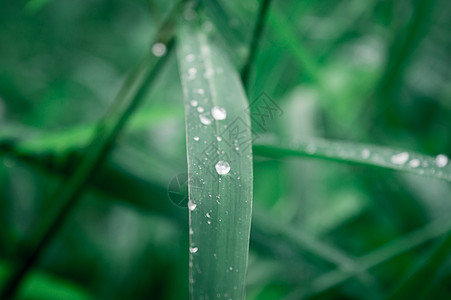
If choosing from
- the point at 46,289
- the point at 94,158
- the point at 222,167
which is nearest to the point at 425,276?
the point at 222,167

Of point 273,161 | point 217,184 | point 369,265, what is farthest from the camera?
point 273,161

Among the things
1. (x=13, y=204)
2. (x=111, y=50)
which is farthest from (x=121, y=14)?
(x=13, y=204)

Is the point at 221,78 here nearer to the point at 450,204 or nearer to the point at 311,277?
the point at 311,277

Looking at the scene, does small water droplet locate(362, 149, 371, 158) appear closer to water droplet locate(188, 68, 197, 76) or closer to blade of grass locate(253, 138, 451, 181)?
blade of grass locate(253, 138, 451, 181)

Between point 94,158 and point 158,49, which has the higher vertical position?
point 158,49

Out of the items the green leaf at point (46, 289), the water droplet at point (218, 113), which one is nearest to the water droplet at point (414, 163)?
the water droplet at point (218, 113)

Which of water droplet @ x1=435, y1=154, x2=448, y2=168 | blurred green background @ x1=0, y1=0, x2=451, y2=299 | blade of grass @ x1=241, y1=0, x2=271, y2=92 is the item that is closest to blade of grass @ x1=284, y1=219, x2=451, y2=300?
blurred green background @ x1=0, y1=0, x2=451, y2=299

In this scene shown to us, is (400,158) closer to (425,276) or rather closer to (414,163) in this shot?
(414,163)

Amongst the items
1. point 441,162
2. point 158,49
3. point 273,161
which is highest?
point 273,161
